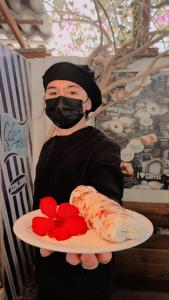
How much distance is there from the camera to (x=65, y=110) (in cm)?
143

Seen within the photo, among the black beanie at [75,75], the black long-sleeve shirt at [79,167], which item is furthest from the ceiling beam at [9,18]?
the black long-sleeve shirt at [79,167]

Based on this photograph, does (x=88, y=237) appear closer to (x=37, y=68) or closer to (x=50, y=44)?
(x=37, y=68)

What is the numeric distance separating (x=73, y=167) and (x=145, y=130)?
1468 millimetres

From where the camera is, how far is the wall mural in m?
2.68

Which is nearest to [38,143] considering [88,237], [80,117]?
[80,117]

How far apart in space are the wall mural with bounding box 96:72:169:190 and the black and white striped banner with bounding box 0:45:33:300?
980mm

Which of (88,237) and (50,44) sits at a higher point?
(50,44)

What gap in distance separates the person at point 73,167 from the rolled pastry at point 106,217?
10 cm

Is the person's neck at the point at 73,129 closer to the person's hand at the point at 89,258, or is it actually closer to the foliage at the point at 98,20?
the person's hand at the point at 89,258

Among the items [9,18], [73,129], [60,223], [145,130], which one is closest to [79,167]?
[73,129]

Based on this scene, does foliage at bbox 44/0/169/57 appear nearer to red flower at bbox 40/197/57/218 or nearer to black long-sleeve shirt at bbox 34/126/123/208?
black long-sleeve shirt at bbox 34/126/123/208

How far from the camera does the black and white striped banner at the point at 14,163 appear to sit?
1640 millimetres

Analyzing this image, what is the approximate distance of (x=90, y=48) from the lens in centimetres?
271

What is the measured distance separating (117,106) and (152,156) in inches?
20.4
